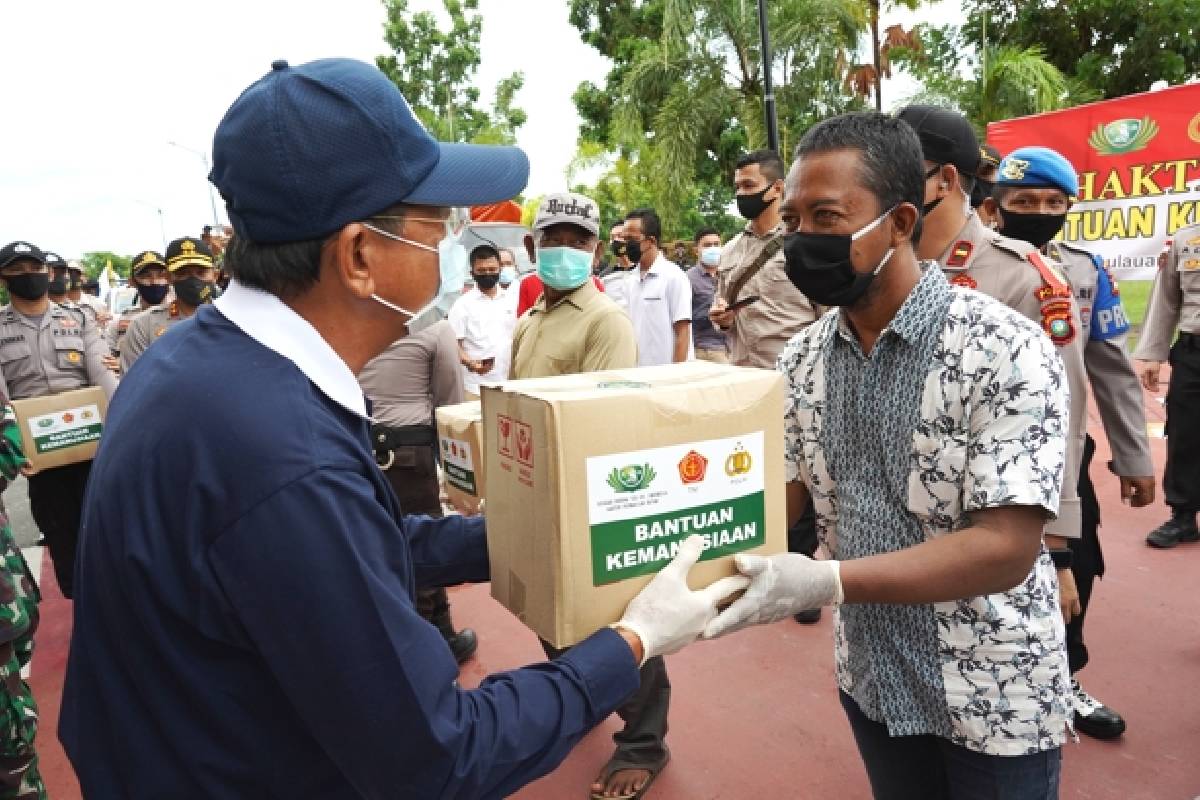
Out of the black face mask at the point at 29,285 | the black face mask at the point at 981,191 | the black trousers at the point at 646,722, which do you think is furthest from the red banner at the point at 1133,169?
the black face mask at the point at 29,285

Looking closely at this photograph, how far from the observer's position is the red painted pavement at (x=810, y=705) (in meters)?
2.68

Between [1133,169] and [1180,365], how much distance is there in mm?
1988

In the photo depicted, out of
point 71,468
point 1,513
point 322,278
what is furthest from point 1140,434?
point 71,468

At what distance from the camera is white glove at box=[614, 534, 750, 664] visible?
4.22 ft

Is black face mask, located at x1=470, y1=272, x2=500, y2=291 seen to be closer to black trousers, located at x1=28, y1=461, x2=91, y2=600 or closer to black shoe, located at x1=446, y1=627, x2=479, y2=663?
black trousers, located at x1=28, y1=461, x2=91, y2=600

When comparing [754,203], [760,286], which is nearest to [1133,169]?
[754,203]

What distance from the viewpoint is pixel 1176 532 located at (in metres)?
4.37

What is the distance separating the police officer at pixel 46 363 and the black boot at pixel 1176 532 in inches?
243

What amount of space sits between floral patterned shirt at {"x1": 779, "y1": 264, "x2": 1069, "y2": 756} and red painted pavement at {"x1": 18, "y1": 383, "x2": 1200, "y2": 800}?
137 cm

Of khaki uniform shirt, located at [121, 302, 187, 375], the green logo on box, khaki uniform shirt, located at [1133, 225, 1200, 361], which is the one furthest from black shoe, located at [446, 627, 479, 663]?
khaki uniform shirt, located at [1133, 225, 1200, 361]

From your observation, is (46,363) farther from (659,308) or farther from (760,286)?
(760,286)

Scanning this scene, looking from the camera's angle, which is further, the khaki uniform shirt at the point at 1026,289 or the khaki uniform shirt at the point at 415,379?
the khaki uniform shirt at the point at 415,379

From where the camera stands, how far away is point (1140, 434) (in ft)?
8.84

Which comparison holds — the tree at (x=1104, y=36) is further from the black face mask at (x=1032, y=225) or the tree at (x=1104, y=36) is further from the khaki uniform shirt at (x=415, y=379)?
the khaki uniform shirt at (x=415, y=379)
